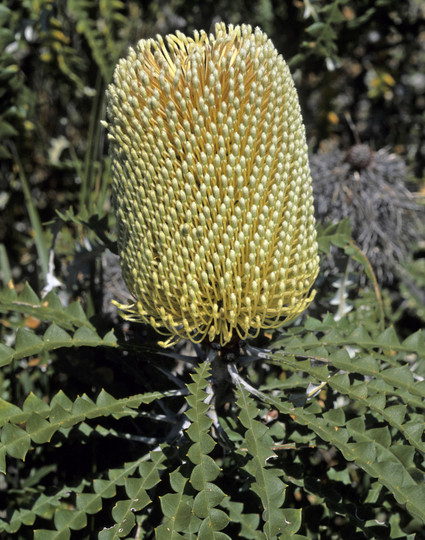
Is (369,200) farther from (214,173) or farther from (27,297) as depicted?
(27,297)

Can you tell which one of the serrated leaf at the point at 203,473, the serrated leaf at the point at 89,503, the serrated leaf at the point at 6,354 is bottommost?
the serrated leaf at the point at 89,503

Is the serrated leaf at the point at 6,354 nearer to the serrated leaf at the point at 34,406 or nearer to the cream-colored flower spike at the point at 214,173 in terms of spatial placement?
the serrated leaf at the point at 34,406

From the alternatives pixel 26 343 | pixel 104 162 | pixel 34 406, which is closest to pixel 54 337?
pixel 26 343

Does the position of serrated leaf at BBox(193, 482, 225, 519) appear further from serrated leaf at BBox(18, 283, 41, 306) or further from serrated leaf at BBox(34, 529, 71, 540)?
serrated leaf at BBox(18, 283, 41, 306)

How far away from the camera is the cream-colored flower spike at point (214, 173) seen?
1122 mm

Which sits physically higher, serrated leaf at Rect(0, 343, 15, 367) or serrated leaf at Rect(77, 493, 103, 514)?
serrated leaf at Rect(0, 343, 15, 367)

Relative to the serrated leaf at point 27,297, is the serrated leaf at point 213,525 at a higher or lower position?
lower

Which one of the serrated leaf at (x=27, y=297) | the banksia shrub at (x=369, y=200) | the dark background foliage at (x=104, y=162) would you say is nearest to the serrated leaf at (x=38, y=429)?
the dark background foliage at (x=104, y=162)

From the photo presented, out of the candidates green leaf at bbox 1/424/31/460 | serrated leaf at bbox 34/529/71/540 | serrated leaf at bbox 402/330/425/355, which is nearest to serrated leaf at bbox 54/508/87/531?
serrated leaf at bbox 34/529/71/540

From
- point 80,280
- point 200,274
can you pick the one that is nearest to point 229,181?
point 200,274

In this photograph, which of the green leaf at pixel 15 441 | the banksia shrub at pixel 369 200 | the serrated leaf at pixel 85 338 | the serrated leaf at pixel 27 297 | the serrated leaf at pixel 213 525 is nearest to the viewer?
the serrated leaf at pixel 213 525

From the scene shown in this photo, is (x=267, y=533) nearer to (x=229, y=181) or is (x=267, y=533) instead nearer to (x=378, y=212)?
(x=229, y=181)

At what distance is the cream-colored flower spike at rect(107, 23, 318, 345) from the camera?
44.2 inches

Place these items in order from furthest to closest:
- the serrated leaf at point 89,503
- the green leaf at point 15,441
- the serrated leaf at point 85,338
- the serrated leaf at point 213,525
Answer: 1. the serrated leaf at point 85,338
2. the serrated leaf at point 89,503
3. the green leaf at point 15,441
4. the serrated leaf at point 213,525
